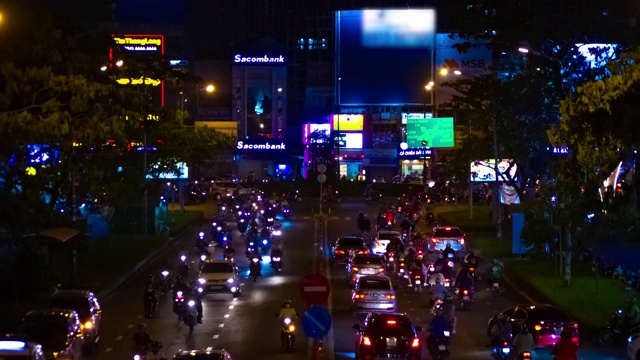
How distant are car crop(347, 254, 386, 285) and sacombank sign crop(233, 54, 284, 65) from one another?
302 feet

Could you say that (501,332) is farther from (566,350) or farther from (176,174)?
(176,174)

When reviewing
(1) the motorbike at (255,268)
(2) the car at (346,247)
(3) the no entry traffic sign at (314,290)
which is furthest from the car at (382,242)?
(3) the no entry traffic sign at (314,290)

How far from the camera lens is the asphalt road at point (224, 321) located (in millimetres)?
28266

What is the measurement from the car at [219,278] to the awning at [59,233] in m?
5.21

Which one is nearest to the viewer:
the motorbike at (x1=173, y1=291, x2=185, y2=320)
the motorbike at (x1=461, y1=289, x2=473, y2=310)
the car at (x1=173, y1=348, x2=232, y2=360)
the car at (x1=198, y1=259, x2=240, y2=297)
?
the car at (x1=173, y1=348, x2=232, y2=360)

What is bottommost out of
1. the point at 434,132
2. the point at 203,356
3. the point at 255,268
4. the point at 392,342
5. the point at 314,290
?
the point at 255,268

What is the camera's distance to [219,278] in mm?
39219

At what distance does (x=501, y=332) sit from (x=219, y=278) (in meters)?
14.9

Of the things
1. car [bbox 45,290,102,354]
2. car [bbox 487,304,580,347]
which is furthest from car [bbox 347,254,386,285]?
car [bbox 45,290,102,354]

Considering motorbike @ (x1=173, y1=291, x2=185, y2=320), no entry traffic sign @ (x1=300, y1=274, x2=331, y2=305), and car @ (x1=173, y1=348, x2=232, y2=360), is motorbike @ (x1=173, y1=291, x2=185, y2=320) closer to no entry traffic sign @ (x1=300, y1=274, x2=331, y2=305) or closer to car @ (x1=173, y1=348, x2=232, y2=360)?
car @ (x1=173, y1=348, x2=232, y2=360)

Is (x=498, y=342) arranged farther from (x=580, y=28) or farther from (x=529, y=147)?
(x=529, y=147)

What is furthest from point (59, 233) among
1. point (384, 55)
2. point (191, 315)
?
point (384, 55)

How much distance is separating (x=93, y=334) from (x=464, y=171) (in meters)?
46.2

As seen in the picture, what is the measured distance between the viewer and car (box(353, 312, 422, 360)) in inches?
943
